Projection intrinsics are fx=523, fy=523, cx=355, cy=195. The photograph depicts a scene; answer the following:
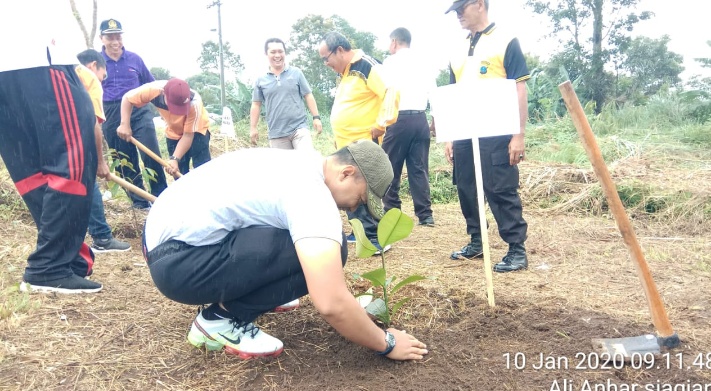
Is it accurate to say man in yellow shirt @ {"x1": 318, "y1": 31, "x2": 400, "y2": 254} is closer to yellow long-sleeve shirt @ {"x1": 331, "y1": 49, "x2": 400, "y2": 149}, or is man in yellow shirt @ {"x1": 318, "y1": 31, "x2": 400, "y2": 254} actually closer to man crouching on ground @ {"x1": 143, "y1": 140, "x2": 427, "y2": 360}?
yellow long-sleeve shirt @ {"x1": 331, "y1": 49, "x2": 400, "y2": 149}

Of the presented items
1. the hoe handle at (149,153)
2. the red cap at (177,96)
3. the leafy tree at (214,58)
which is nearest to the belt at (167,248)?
the red cap at (177,96)

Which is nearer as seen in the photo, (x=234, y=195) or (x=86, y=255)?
(x=234, y=195)

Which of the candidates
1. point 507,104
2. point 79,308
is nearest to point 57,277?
point 79,308

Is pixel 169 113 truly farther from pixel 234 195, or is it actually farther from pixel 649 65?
pixel 649 65

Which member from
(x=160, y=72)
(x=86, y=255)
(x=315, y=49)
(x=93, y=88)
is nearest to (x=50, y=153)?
(x=86, y=255)

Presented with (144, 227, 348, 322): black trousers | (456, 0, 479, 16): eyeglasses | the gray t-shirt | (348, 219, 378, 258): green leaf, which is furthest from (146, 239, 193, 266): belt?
the gray t-shirt

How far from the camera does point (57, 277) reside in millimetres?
2832

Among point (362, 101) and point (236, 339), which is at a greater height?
point (362, 101)

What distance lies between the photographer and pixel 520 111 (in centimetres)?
318

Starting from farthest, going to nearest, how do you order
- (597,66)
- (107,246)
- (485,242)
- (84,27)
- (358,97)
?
(597,66), (84,27), (358,97), (107,246), (485,242)

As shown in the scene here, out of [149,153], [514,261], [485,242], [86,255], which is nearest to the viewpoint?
[485,242]

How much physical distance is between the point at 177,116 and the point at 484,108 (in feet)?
9.68

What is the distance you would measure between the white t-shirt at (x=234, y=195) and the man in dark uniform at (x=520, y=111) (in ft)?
5.19

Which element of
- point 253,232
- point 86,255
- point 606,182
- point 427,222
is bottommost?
point 427,222
